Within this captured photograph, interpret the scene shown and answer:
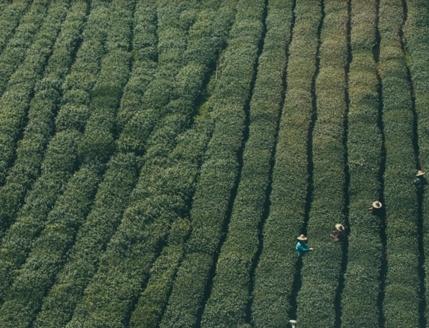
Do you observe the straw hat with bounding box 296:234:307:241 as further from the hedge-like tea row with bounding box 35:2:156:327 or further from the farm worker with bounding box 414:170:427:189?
the hedge-like tea row with bounding box 35:2:156:327

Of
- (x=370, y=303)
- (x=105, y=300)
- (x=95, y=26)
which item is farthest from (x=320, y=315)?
(x=95, y=26)

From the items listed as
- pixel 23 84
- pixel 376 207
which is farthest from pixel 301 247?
pixel 23 84

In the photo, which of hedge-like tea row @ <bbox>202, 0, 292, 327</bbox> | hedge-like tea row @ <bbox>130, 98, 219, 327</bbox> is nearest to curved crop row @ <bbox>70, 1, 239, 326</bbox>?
hedge-like tea row @ <bbox>130, 98, 219, 327</bbox>

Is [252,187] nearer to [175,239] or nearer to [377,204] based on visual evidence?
[175,239]

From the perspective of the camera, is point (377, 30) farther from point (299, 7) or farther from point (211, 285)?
point (211, 285)

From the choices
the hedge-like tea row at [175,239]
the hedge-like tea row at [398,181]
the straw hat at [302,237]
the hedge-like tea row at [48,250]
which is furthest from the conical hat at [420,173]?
the hedge-like tea row at [48,250]

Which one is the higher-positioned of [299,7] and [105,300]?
[299,7]
